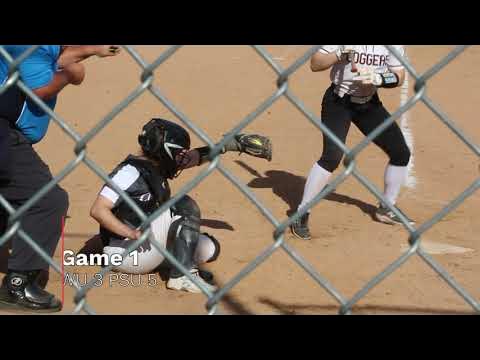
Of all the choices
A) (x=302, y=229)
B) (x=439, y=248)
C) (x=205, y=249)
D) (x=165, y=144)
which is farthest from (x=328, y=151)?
(x=165, y=144)

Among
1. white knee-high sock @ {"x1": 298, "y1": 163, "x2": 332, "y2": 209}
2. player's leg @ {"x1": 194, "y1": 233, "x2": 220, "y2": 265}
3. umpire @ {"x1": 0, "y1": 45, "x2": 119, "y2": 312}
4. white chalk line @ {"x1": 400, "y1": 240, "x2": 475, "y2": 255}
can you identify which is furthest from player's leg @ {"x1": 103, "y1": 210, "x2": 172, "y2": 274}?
white chalk line @ {"x1": 400, "y1": 240, "x2": 475, "y2": 255}

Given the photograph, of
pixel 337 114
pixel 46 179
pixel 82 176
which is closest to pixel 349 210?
pixel 337 114

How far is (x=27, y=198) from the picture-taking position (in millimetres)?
4281

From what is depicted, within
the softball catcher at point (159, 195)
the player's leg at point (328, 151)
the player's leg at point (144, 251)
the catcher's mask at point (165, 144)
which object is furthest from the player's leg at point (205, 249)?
the player's leg at point (328, 151)

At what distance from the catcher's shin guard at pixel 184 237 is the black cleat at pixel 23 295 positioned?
74cm

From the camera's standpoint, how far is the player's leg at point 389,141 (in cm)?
551

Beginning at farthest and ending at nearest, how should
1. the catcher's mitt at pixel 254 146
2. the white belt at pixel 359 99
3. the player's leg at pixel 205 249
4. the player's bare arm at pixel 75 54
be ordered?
the white belt at pixel 359 99, the player's leg at pixel 205 249, the catcher's mitt at pixel 254 146, the player's bare arm at pixel 75 54

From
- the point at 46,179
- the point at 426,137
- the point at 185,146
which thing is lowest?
the point at 46,179

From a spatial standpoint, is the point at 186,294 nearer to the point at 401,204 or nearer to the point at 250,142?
the point at 250,142

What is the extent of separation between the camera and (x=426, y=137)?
25.5ft

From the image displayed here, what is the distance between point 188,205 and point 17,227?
9.50 feet

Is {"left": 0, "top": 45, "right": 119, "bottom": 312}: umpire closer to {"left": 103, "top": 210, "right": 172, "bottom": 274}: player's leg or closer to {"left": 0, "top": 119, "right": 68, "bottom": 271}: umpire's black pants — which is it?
{"left": 0, "top": 119, "right": 68, "bottom": 271}: umpire's black pants

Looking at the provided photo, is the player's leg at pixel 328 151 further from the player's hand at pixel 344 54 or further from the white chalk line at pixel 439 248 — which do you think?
the white chalk line at pixel 439 248

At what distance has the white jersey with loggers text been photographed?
17.5 ft
